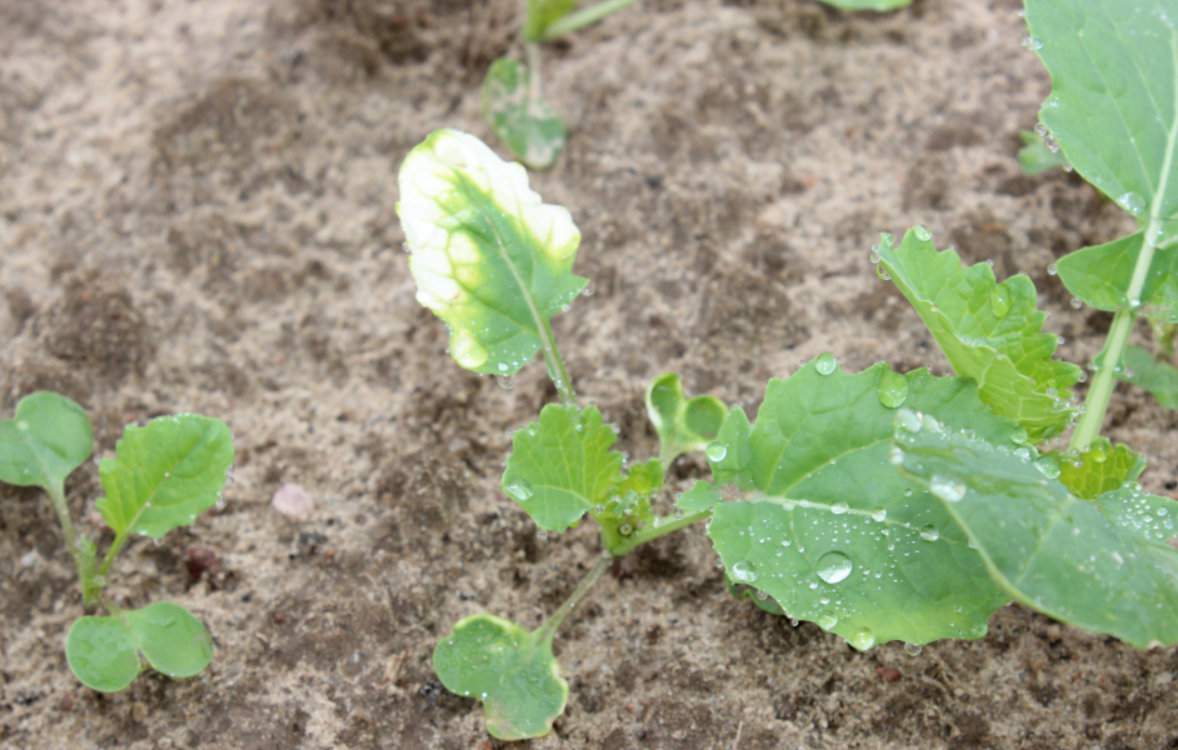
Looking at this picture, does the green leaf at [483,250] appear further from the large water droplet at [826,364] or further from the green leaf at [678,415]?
the large water droplet at [826,364]

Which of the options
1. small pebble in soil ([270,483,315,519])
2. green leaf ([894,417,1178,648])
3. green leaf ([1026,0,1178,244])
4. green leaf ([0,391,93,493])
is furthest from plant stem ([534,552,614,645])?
green leaf ([1026,0,1178,244])

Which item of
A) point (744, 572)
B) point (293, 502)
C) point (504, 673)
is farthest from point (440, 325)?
point (744, 572)

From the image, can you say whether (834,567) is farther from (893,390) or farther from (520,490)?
(520,490)

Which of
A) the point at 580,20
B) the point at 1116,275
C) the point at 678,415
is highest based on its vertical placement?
the point at 580,20

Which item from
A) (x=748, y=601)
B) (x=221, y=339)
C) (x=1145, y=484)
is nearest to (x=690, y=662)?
(x=748, y=601)

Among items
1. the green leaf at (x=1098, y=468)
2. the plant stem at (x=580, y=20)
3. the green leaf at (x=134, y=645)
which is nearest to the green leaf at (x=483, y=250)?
the green leaf at (x=134, y=645)

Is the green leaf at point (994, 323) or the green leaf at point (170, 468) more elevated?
the green leaf at point (994, 323)
